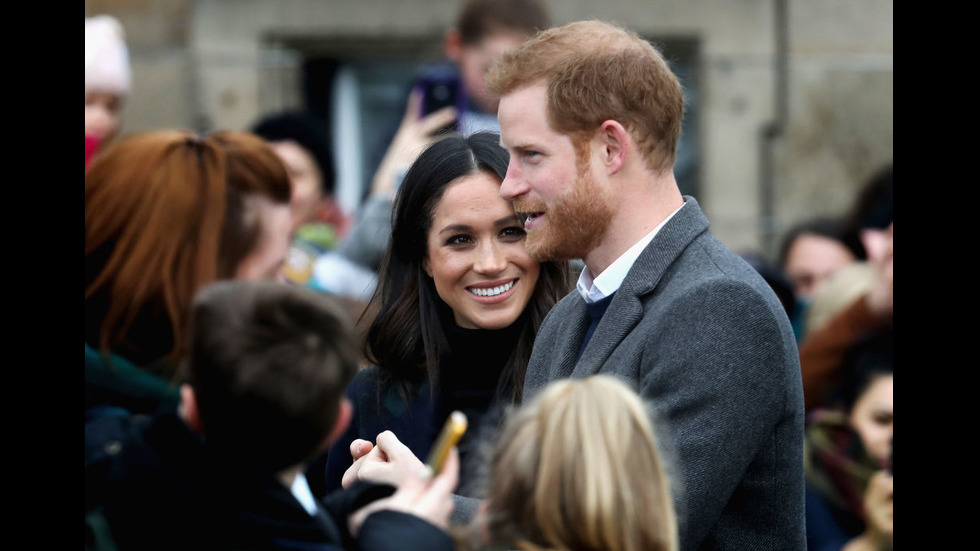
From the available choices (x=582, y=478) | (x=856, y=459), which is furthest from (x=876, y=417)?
(x=582, y=478)

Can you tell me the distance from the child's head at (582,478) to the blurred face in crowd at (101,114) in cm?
313

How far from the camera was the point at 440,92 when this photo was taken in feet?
20.3

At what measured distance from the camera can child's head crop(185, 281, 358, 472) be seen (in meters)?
2.36

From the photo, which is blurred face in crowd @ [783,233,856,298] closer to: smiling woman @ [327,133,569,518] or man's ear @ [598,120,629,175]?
smiling woman @ [327,133,569,518]

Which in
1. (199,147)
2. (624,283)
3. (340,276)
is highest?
(199,147)

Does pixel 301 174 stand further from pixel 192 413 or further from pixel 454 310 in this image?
pixel 192 413

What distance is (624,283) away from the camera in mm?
3111

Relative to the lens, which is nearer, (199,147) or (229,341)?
(229,341)

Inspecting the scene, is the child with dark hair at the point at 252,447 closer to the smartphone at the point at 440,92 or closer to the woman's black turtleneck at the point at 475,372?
the woman's black turtleneck at the point at 475,372

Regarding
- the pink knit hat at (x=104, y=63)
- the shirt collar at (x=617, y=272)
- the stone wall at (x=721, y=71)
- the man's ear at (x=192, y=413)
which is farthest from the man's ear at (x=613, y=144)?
the stone wall at (x=721, y=71)

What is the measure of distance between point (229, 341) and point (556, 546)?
0.69 meters
